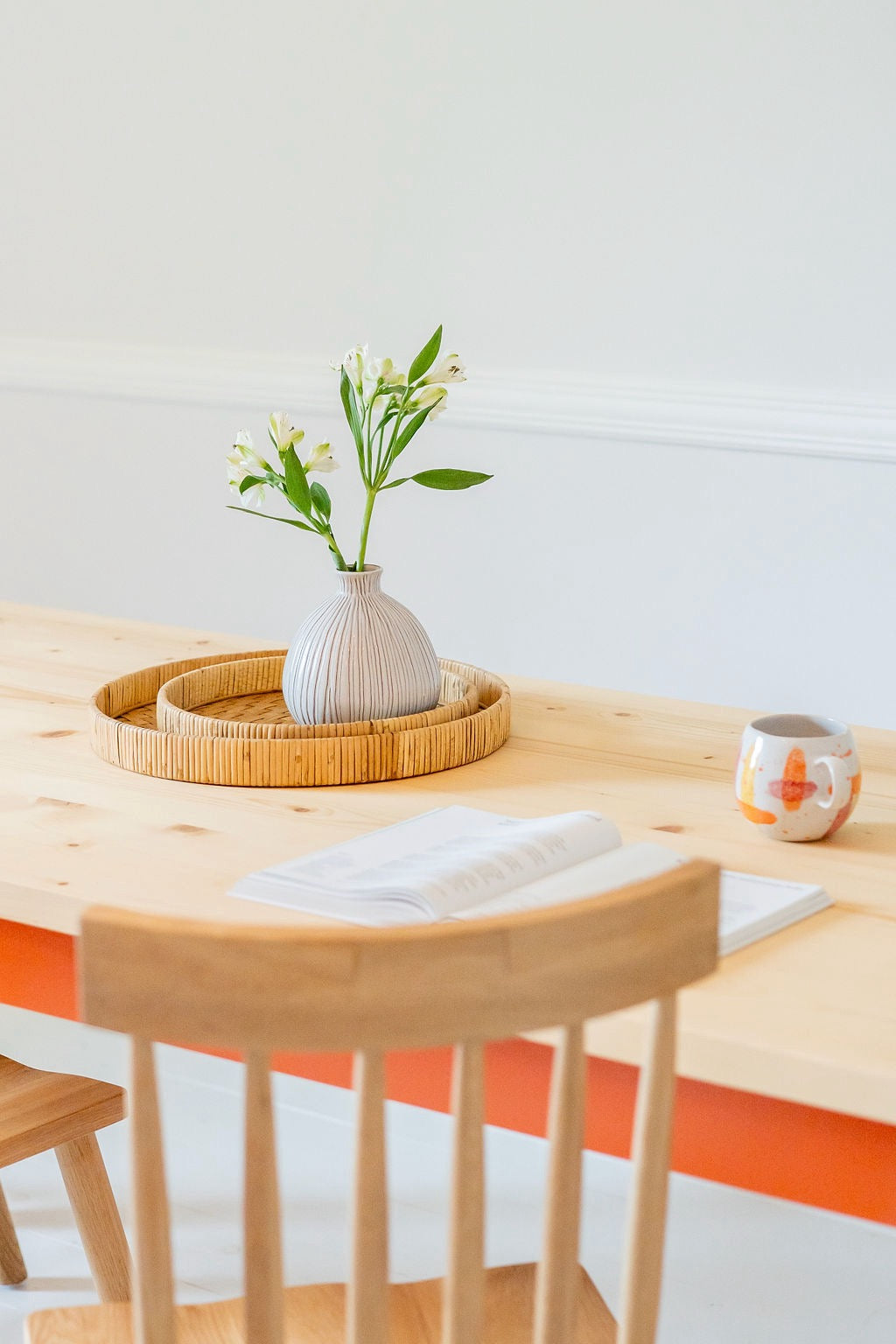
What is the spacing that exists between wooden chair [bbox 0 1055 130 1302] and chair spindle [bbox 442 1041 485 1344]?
900 millimetres

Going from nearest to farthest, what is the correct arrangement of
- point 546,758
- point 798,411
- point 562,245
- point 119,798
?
point 119,798 < point 546,758 < point 798,411 < point 562,245

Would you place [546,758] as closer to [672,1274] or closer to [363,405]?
[363,405]

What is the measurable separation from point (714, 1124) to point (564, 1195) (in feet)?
0.77

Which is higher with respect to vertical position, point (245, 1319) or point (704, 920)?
point (704, 920)

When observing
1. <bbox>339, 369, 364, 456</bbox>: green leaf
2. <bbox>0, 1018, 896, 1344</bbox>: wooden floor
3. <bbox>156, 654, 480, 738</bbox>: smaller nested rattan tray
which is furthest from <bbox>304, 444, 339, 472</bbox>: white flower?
<bbox>0, 1018, 896, 1344</bbox>: wooden floor

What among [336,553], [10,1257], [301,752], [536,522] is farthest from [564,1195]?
[536,522]

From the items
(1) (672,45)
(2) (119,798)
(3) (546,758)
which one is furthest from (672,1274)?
(1) (672,45)

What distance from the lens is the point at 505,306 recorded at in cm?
297

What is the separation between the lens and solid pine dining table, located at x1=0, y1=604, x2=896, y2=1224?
92cm

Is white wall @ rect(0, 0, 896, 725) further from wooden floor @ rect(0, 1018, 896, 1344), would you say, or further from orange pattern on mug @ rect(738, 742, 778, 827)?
orange pattern on mug @ rect(738, 742, 778, 827)

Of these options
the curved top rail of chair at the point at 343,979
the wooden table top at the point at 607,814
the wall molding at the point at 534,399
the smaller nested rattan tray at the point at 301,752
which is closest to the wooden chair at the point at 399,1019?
the curved top rail of chair at the point at 343,979

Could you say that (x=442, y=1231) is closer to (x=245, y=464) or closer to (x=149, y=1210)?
(x=245, y=464)

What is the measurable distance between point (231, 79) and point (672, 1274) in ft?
8.13

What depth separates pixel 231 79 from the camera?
320cm
